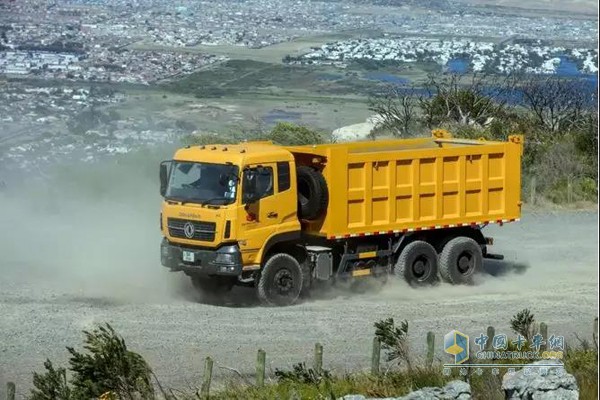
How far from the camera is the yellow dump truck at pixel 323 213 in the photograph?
65.4ft

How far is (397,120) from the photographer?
4103cm

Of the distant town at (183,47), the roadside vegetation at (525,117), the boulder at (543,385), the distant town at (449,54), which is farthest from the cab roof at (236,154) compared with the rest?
the distant town at (449,54)

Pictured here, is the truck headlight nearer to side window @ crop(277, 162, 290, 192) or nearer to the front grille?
the front grille

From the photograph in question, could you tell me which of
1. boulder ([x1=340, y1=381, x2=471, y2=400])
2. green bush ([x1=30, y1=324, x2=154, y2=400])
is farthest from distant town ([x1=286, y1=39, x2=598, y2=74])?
boulder ([x1=340, y1=381, x2=471, y2=400])

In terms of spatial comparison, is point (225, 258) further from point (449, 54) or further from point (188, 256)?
point (449, 54)

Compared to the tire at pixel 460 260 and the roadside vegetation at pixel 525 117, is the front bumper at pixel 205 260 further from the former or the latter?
the roadside vegetation at pixel 525 117

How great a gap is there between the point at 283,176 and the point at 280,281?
160 cm

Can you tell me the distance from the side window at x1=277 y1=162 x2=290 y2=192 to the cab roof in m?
0.09

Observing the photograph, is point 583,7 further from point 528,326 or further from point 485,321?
point 528,326

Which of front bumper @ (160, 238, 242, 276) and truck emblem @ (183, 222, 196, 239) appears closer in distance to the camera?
front bumper @ (160, 238, 242, 276)

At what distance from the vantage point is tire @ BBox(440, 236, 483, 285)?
21.9 meters

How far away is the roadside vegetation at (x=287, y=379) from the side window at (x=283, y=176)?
5383mm

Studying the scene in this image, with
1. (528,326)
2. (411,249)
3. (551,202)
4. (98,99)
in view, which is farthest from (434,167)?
(98,99)

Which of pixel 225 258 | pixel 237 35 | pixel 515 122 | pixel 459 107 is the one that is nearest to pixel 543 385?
pixel 225 258
